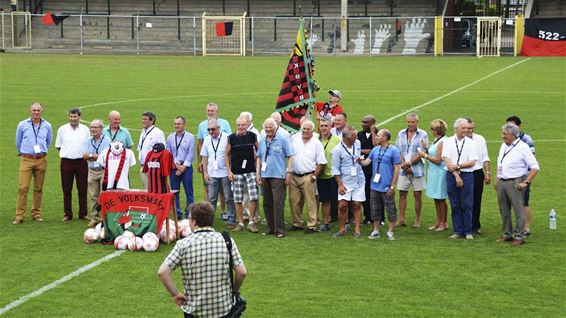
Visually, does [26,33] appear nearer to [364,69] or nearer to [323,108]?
[364,69]

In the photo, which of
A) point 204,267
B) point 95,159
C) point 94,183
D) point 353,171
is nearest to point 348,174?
point 353,171

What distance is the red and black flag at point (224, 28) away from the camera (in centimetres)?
6342

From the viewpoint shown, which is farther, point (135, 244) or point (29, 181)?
point (29, 181)

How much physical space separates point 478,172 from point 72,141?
7.23 metres

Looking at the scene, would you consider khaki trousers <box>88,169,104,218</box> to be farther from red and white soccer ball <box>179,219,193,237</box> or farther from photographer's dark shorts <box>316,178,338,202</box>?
photographer's dark shorts <box>316,178,338,202</box>

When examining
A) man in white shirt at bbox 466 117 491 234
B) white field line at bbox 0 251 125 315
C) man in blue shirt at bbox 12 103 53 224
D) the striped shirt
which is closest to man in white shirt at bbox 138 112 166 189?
man in blue shirt at bbox 12 103 53 224

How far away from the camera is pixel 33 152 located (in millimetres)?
17984

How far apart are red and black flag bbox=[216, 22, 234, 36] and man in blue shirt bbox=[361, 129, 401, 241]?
48.1m

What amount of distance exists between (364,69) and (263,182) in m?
35.6

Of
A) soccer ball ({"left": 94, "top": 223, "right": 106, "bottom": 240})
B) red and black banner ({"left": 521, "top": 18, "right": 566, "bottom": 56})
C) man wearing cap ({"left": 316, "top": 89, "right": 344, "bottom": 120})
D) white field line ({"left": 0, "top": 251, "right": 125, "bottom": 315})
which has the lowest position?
white field line ({"left": 0, "top": 251, "right": 125, "bottom": 315})

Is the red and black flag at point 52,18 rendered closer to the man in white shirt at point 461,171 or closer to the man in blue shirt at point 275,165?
the man in blue shirt at point 275,165

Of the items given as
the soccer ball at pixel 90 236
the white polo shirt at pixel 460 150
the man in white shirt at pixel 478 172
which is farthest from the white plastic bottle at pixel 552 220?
the soccer ball at pixel 90 236

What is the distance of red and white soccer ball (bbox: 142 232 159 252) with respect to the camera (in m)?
15.3

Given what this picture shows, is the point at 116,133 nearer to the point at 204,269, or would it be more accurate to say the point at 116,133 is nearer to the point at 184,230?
the point at 184,230
